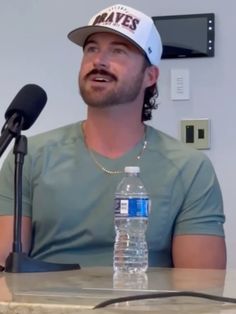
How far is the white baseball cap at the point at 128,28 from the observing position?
1926 millimetres

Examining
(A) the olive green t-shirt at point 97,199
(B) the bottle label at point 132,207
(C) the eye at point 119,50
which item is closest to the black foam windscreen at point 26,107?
(B) the bottle label at point 132,207

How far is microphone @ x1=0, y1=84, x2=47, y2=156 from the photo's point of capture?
1.40m

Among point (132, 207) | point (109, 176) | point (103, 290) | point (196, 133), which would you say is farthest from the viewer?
point (196, 133)

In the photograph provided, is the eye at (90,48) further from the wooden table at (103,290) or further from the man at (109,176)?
the wooden table at (103,290)

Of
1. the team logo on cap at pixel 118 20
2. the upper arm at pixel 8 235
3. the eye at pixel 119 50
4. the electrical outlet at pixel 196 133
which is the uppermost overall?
the team logo on cap at pixel 118 20

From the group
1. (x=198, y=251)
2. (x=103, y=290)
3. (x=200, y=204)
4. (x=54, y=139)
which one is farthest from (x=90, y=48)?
(x=103, y=290)

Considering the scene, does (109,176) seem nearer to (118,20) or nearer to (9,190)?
(9,190)

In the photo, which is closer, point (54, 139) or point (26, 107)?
point (26, 107)

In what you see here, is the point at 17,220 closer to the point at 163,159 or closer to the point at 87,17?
the point at 163,159

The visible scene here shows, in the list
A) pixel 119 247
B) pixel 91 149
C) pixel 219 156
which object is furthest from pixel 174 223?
pixel 219 156

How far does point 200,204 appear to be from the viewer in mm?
1852

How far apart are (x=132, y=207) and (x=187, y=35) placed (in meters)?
1.20

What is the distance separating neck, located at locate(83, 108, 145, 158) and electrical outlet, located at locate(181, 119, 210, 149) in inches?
22.6

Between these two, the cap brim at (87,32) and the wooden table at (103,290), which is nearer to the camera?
the wooden table at (103,290)
